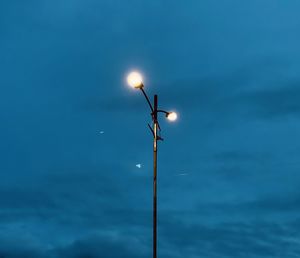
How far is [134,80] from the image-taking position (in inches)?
533

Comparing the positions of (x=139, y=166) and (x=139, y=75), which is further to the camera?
(x=139, y=166)

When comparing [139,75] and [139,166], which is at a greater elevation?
[139,75]

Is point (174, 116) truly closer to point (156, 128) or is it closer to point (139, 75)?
point (156, 128)

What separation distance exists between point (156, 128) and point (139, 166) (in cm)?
157

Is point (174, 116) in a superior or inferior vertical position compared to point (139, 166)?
superior

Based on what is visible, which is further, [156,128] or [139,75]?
[156,128]

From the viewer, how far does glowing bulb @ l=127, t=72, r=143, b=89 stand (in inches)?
533

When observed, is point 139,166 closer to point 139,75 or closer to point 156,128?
point 156,128

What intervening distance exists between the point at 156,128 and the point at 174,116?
748 mm

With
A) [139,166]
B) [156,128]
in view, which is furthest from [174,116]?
[139,166]

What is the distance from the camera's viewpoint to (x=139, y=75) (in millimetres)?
13727

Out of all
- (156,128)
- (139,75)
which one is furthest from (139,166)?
(139,75)

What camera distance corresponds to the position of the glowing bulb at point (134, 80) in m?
13.5

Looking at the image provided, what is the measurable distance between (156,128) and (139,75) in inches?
104
